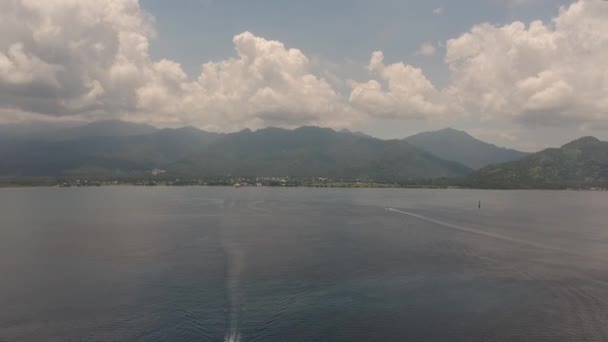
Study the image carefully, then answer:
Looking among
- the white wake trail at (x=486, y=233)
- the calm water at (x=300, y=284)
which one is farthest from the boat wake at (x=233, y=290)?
the white wake trail at (x=486, y=233)

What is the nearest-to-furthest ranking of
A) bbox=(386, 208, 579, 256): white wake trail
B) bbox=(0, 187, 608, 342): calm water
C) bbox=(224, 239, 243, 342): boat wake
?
bbox=(224, 239, 243, 342): boat wake → bbox=(0, 187, 608, 342): calm water → bbox=(386, 208, 579, 256): white wake trail

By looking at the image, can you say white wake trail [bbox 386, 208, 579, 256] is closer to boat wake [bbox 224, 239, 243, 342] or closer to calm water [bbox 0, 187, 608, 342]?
calm water [bbox 0, 187, 608, 342]

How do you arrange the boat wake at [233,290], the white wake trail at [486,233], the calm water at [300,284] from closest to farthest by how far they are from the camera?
the boat wake at [233,290] < the calm water at [300,284] < the white wake trail at [486,233]

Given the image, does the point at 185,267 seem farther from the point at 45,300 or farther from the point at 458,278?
the point at 458,278

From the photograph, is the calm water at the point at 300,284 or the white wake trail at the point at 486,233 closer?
the calm water at the point at 300,284

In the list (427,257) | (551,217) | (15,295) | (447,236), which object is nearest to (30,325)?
(15,295)

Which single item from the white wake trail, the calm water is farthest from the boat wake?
the white wake trail

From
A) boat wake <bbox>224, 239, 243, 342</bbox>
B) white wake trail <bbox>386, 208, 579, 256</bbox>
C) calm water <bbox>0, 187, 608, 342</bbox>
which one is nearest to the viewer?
boat wake <bbox>224, 239, 243, 342</bbox>

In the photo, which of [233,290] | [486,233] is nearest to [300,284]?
[233,290]

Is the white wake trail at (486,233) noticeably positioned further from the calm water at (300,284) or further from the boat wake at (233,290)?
the boat wake at (233,290)
